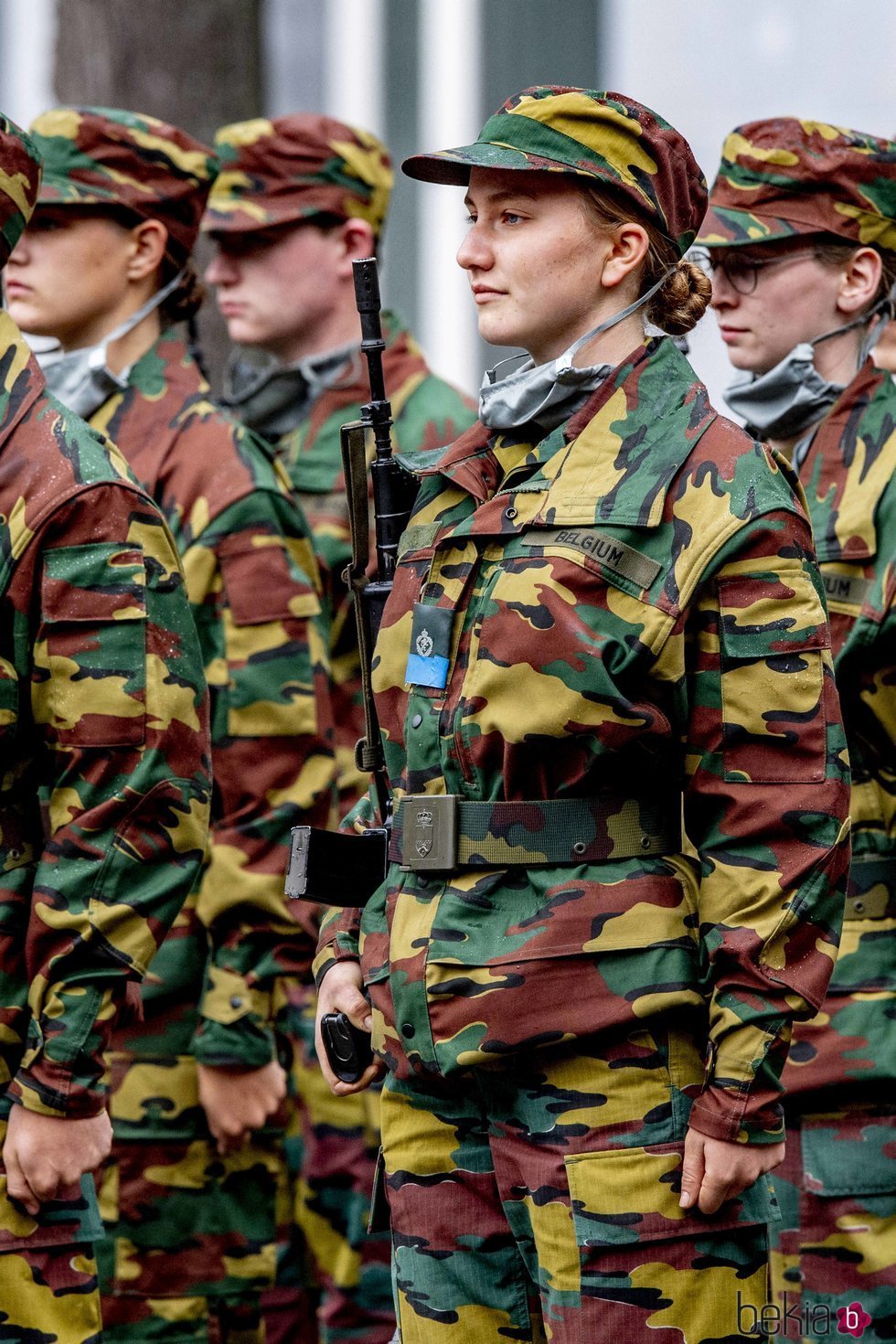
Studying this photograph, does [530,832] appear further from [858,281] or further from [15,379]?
[858,281]

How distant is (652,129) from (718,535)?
683 mm

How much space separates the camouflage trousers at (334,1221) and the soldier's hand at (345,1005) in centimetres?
176

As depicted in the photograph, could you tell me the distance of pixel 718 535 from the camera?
2.97 m

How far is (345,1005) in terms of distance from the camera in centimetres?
333

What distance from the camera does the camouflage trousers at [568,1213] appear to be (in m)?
2.92

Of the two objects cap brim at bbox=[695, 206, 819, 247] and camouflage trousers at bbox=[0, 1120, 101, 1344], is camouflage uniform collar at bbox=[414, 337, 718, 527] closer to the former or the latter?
cap brim at bbox=[695, 206, 819, 247]

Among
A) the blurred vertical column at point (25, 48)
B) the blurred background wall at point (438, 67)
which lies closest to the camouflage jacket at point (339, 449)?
the blurred background wall at point (438, 67)

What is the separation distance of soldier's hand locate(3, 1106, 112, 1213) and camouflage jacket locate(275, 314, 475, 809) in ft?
7.28

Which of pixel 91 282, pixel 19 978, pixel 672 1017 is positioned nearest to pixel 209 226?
pixel 91 282

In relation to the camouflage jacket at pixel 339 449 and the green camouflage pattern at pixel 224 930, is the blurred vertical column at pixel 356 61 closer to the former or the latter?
the camouflage jacket at pixel 339 449

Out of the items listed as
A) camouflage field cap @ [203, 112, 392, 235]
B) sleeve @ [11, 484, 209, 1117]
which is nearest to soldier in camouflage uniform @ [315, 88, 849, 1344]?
sleeve @ [11, 484, 209, 1117]

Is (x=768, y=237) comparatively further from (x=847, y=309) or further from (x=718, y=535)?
(x=718, y=535)

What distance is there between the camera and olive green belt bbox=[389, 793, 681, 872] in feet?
9.80

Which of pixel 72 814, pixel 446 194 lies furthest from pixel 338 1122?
pixel 446 194
